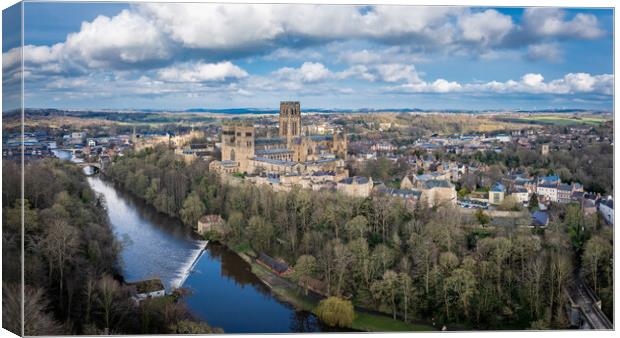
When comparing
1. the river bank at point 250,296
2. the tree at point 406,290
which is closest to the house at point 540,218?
the tree at point 406,290

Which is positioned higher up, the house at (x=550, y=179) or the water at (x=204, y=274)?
the house at (x=550, y=179)

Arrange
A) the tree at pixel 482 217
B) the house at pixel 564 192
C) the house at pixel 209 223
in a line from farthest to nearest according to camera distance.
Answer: the house at pixel 209 223 < the house at pixel 564 192 < the tree at pixel 482 217

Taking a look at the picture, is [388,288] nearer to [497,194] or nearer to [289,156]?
[497,194]

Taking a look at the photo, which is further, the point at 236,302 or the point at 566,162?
the point at 566,162

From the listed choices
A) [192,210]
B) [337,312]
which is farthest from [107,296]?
[192,210]

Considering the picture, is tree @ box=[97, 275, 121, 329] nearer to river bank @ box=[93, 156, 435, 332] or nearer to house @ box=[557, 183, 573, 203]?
river bank @ box=[93, 156, 435, 332]

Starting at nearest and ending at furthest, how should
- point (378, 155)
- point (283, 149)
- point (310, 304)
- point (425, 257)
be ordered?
point (425, 257) → point (310, 304) → point (378, 155) → point (283, 149)

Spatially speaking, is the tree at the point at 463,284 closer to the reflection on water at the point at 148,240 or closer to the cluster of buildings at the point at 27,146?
→ the reflection on water at the point at 148,240
